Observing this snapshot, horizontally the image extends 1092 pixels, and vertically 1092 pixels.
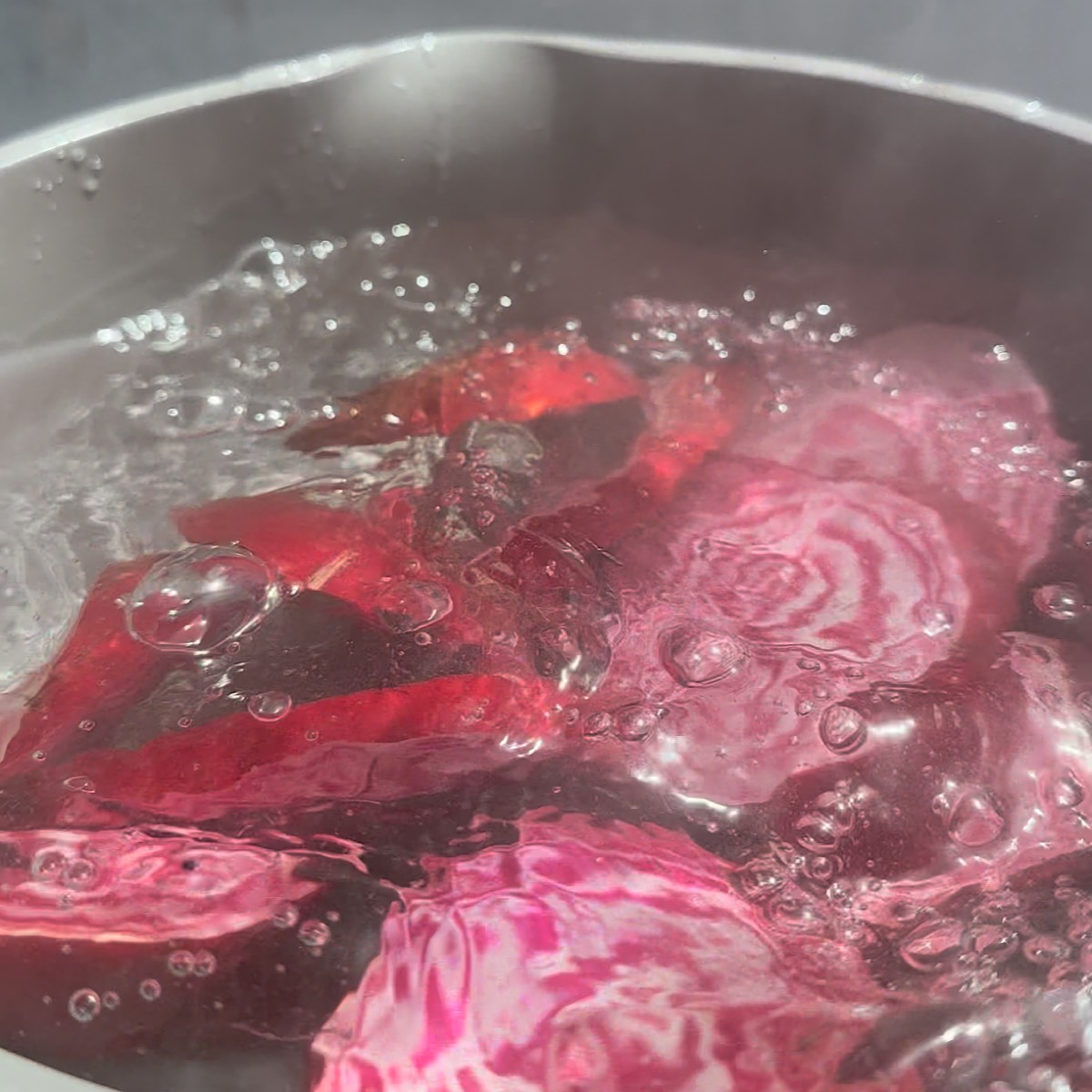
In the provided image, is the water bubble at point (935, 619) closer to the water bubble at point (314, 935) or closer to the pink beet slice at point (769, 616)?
the pink beet slice at point (769, 616)

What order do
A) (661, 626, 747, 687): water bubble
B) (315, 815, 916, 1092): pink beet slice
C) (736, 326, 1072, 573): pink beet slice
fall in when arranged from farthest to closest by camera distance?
(736, 326, 1072, 573): pink beet slice
(661, 626, 747, 687): water bubble
(315, 815, 916, 1092): pink beet slice

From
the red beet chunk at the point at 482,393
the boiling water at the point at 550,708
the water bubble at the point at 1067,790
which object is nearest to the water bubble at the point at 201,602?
the boiling water at the point at 550,708

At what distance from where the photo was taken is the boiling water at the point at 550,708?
0.34 m

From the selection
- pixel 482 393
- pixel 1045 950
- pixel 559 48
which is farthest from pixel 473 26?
pixel 1045 950

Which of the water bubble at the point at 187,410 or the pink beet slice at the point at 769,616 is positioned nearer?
the pink beet slice at the point at 769,616

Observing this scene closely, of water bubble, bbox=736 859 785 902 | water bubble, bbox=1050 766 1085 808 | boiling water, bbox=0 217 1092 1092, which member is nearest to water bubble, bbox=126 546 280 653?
boiling water, bbox=0 217 1092 1092

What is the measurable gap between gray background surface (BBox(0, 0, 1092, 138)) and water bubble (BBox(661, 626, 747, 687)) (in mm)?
390

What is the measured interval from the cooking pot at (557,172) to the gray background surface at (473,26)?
0.09 ft

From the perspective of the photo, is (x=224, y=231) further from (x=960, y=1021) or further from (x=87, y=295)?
(x=960, y=1021)

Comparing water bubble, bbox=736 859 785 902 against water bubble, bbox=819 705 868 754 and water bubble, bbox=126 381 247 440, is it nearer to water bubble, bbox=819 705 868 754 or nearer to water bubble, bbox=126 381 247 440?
water bubble, bbox=819 705 868 754

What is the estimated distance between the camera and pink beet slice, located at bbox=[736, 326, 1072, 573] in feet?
1.74

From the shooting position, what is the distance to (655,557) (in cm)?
48

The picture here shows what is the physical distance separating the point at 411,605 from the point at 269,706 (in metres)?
0.08

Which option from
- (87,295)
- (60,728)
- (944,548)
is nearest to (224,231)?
(87,295)
